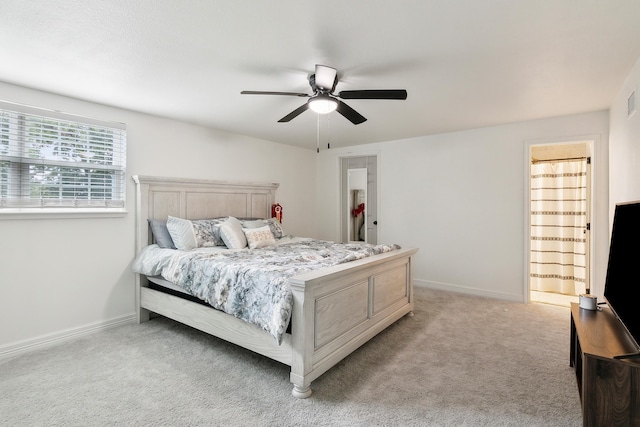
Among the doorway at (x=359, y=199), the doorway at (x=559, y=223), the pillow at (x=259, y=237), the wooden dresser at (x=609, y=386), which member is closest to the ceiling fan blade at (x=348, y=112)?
the pillow at (x=259, y=237)

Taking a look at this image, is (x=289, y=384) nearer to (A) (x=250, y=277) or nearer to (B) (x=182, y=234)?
(A) (x=250, y=277)

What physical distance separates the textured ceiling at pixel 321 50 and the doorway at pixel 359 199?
210 cm

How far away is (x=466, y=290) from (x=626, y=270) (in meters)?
2.80

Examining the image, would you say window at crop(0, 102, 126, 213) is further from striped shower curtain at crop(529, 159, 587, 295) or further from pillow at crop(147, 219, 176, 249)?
striped shower curtain at crop(529, 159, 587, 295)

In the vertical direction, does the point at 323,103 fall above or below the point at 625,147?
above

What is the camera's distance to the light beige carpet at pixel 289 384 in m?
1.84

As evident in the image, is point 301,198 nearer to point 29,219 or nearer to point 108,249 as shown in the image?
point 108,249

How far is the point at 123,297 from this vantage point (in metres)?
3.36

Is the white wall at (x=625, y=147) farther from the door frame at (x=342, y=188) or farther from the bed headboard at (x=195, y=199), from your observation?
the bed headboard at (x=195, y=199)

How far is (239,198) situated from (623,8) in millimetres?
3996

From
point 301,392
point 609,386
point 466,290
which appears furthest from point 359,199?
point 609,386

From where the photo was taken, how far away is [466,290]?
4398 millimetres

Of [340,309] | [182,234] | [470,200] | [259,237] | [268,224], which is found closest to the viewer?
[340,309]

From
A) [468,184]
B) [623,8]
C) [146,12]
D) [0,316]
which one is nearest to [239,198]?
[0,316]
